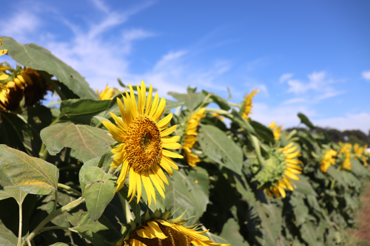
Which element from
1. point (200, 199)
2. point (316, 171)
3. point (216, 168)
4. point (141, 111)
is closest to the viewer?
point (141, 111)

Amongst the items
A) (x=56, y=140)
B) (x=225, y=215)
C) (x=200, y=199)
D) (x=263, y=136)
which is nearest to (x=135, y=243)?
(x=56, y=140)

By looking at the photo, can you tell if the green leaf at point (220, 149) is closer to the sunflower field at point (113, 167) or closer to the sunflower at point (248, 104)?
the sunflower field at point (113, 167)

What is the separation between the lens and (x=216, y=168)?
7.63ft

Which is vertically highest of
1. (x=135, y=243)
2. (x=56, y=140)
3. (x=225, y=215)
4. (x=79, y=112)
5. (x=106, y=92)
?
(x=106, y=92)

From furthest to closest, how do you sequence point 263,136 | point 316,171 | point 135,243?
point 316,171, point 263,136, point 135,243

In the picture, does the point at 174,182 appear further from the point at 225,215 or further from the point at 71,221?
the point at 225,215

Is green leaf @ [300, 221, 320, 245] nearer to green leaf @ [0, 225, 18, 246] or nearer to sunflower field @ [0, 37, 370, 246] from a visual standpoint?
sunflower field @ [0, 37, 370, 246]

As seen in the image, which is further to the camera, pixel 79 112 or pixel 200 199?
pixel 200 199

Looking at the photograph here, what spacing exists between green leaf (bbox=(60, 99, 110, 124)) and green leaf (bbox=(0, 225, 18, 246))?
0.49 meters

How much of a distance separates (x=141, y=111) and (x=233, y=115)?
136 cm

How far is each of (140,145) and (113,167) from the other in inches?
4.9

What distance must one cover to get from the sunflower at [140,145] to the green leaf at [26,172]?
250mm

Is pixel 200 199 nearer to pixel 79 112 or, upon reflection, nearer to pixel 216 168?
pixel 216 168

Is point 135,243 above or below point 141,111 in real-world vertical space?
below
